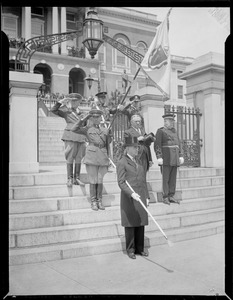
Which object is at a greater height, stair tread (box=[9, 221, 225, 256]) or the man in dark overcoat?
the man in dark overcoat

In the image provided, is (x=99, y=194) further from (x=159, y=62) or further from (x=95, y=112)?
(x=159, y=62)

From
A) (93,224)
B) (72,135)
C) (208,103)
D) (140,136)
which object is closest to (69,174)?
(72,135)

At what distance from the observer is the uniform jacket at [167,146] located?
20.9 feet

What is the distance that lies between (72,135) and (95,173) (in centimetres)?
73

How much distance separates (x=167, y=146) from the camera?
21.2ft

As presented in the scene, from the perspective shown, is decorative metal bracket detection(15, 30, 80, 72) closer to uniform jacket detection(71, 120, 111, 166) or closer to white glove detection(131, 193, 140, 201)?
uniform jacket detection(71, 120, 111, 166)

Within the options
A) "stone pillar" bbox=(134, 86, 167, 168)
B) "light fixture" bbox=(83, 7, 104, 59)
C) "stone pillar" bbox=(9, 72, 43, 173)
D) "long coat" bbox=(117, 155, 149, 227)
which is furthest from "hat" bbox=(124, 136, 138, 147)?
"stone pillar" bbox=(134, 86, 167, 168)

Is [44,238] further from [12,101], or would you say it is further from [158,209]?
[12,101]

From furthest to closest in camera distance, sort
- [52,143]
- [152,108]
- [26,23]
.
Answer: [152,108], [52,143], [26,23]

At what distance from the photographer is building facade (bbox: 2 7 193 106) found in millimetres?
4520

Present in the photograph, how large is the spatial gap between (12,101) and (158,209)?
318 cm

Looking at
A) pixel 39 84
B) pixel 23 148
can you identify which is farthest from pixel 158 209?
pixel 39 84

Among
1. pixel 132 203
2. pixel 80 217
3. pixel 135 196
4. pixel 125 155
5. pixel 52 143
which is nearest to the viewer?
pixel 135 196

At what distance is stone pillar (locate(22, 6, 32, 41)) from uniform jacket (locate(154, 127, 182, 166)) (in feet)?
9.05
